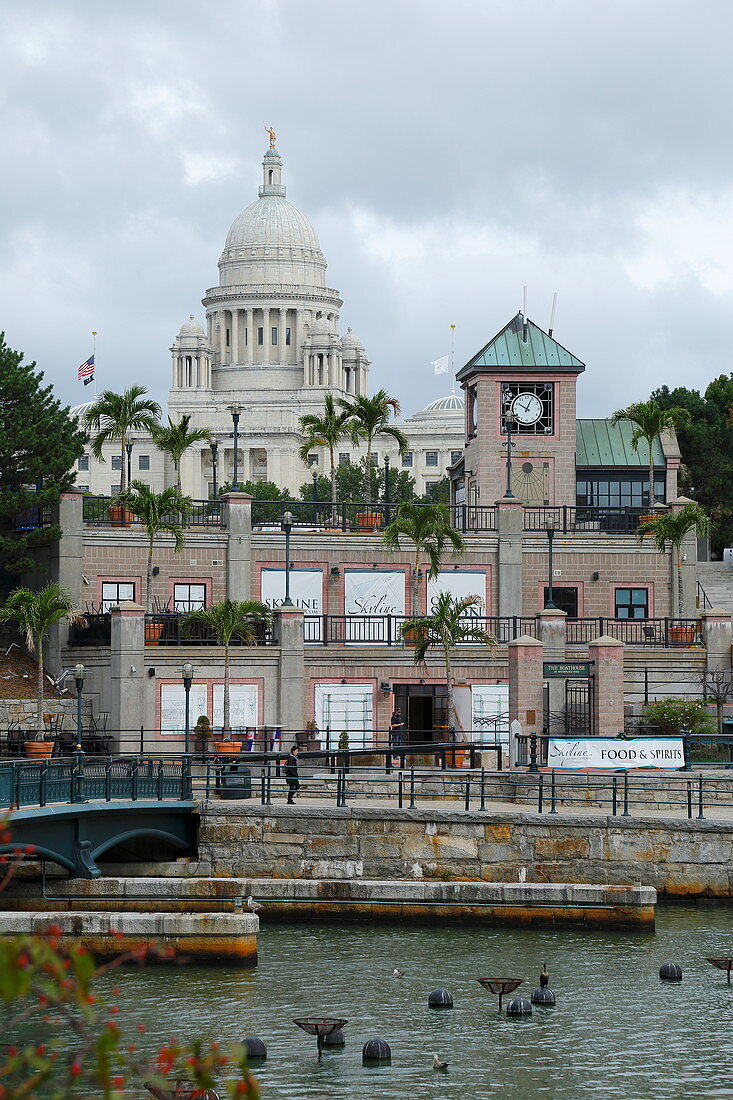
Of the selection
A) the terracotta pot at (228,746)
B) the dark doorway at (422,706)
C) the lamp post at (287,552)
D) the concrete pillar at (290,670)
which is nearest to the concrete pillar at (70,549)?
the lamp post at (287,552)

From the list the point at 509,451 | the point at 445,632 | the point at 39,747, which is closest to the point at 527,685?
the point at 445,632

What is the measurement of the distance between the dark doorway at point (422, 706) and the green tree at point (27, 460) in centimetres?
1102

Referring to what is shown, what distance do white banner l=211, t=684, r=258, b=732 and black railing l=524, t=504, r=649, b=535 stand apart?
1184cm

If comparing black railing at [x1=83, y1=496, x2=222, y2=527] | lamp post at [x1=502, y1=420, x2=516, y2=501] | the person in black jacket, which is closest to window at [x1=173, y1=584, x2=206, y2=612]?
black railing at [x1=83, y1=496, x2=222, y2=527]

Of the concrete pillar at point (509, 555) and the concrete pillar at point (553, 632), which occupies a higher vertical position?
the concrete pillar at point (509, 555)

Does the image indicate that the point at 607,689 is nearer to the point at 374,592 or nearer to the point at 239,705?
the point at 374,592

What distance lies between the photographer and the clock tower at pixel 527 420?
2335 inches

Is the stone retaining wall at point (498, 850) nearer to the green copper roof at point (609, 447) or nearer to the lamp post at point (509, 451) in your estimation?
the lamp post at point (509, 451)

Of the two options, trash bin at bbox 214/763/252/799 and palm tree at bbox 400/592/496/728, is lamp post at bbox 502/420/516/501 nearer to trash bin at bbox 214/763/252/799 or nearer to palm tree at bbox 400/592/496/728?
palm tree at bbox 400/592/496/728

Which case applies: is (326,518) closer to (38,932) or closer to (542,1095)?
(38,932)

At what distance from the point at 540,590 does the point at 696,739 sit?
10995mm

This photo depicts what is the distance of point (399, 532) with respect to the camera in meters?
49.0

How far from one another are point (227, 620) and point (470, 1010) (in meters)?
21.4

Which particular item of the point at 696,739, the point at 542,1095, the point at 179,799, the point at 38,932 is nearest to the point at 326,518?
the point at 696,739
